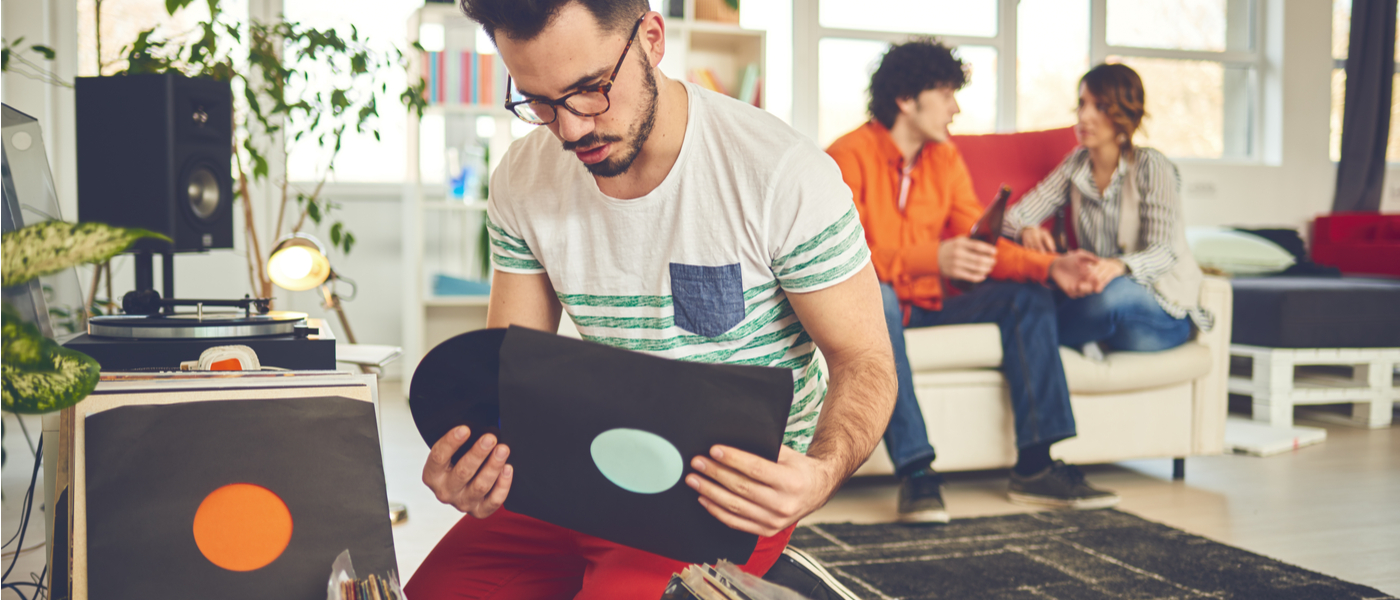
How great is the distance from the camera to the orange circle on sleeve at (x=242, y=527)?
69 centimetres

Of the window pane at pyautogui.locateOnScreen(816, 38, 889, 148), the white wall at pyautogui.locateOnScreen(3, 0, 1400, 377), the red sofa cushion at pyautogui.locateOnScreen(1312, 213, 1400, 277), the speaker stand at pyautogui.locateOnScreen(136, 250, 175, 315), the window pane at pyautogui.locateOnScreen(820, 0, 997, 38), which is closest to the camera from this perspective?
the speaker stand at pyautogui.locateOnScreen(136, 250, 175, 315)

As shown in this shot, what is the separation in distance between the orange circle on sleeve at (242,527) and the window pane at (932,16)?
14.8 ft

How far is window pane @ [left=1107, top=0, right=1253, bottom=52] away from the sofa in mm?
2895

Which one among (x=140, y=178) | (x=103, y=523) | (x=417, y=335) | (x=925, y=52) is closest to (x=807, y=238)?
(x=103, y=523)

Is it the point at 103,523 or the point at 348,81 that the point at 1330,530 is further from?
the point at 348,81

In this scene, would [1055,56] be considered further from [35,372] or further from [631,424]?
[35,372]

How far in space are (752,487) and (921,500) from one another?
1.53 m

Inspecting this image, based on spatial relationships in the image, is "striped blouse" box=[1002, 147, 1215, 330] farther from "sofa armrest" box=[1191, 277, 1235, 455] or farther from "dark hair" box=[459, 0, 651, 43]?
"dark hair" box=[459, 0, 651, 43]

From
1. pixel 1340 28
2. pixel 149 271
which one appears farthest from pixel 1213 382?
pixel 1340 28

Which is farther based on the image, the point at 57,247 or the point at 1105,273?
the point at 1105,273

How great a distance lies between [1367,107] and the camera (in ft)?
16.6

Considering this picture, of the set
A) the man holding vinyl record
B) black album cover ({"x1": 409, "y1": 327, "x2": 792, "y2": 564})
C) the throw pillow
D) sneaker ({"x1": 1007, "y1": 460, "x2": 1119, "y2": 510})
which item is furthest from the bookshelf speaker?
the throw pillow

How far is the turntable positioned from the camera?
106cm

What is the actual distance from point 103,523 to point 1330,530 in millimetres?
2337
